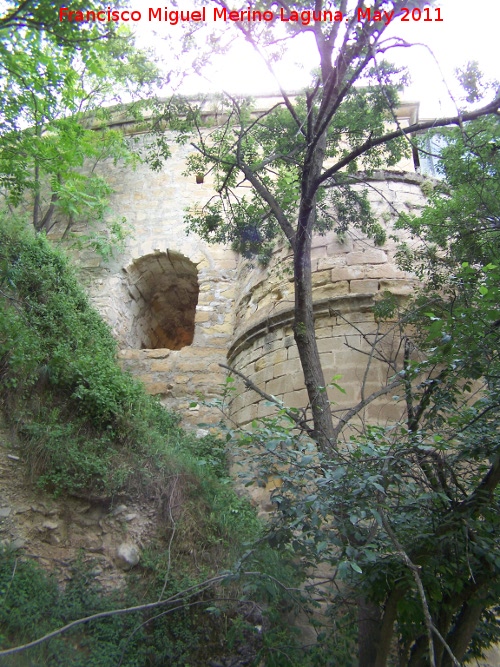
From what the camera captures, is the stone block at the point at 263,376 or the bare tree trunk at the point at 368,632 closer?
the bare tree trunk at the point at 368,632

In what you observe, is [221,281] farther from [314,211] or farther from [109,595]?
[109,595]

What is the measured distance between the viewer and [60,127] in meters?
7.68

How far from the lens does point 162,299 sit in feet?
34.2

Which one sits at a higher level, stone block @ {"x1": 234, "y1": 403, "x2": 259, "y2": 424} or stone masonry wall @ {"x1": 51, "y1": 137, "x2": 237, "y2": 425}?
stone masonry wall @ {"x1": 51, "y1": 137, "x2": 237, "y2": 425}

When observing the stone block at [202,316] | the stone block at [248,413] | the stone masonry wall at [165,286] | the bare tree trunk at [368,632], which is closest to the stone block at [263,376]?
the stone block at [248,413]

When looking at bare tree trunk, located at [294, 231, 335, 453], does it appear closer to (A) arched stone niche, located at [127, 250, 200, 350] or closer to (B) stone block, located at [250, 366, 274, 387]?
(B) stone block, located at [250, 366, 274, 387]

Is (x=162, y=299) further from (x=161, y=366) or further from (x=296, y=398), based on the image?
(x=296, y=398)

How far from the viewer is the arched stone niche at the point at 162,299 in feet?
31.5

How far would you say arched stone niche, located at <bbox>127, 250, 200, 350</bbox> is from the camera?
961 cm

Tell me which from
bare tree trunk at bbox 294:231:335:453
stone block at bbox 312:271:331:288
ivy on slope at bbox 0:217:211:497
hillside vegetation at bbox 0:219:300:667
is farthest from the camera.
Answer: stone block at bbox 312:271:331:288

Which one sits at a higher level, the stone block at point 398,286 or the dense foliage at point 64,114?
the dense foliage at point 64,114

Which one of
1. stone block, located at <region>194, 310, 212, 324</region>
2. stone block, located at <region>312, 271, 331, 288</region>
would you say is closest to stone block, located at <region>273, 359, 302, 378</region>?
stone block, located at <region>312, 271, 331, 288</region>

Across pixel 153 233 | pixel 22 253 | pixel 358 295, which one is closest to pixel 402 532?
pixel 358 295

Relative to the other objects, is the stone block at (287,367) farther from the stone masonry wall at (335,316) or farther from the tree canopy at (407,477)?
the tree canopy at (407,477)
